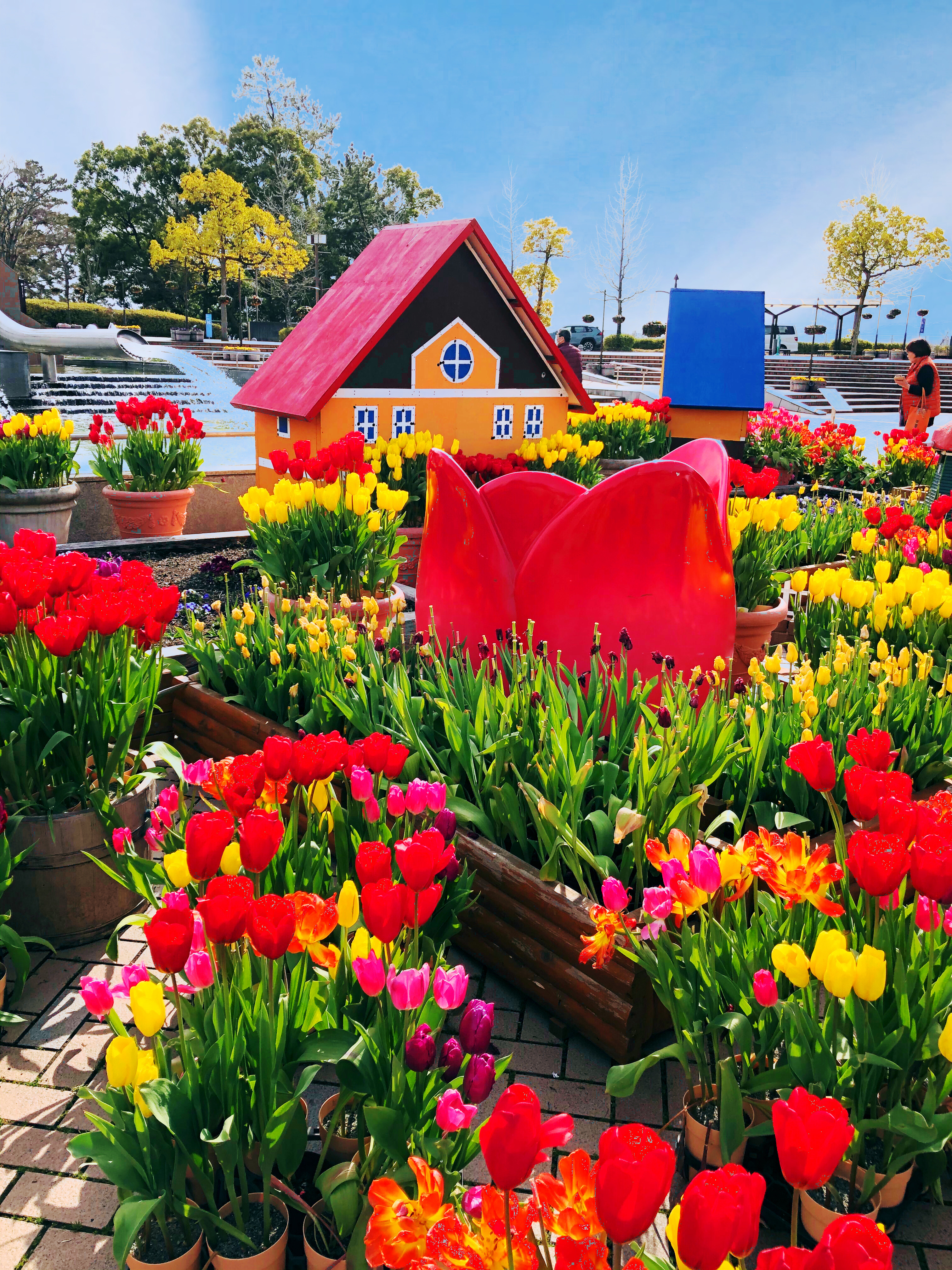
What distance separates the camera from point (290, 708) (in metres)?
2.96

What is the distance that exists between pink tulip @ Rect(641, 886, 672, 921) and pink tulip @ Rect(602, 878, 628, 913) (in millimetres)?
41

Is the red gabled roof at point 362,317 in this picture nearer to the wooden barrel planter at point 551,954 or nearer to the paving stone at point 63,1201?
the wooden barrel planter at point 551,954

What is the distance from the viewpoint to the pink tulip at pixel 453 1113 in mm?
1147

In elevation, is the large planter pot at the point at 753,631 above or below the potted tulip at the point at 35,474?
below

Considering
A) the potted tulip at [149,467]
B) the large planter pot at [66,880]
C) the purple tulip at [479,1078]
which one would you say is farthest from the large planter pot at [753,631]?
the potted tulip at [149,467]

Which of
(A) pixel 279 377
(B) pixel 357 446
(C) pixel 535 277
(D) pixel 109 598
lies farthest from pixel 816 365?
(D) pixel 109 598

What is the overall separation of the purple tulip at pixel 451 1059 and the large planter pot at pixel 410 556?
4854mm

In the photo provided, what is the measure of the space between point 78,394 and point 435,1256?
20.3 m

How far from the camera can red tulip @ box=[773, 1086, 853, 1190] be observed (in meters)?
0.89

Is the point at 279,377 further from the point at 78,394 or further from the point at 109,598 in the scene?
the point at 78,394

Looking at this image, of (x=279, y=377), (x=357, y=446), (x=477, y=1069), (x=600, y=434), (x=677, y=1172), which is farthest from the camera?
(x=600, y=434)

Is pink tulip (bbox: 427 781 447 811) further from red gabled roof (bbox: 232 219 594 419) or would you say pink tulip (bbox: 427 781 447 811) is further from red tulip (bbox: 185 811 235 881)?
red gabled roof (bbox: 232 219 594 419)

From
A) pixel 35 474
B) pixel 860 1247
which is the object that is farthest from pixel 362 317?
pixel 860 1247

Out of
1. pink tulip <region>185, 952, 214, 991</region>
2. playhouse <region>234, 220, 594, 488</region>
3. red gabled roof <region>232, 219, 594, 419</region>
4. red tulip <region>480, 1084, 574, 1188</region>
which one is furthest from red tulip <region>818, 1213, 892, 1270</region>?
red gabled roof <region>232, 219, 594, 419</region>
